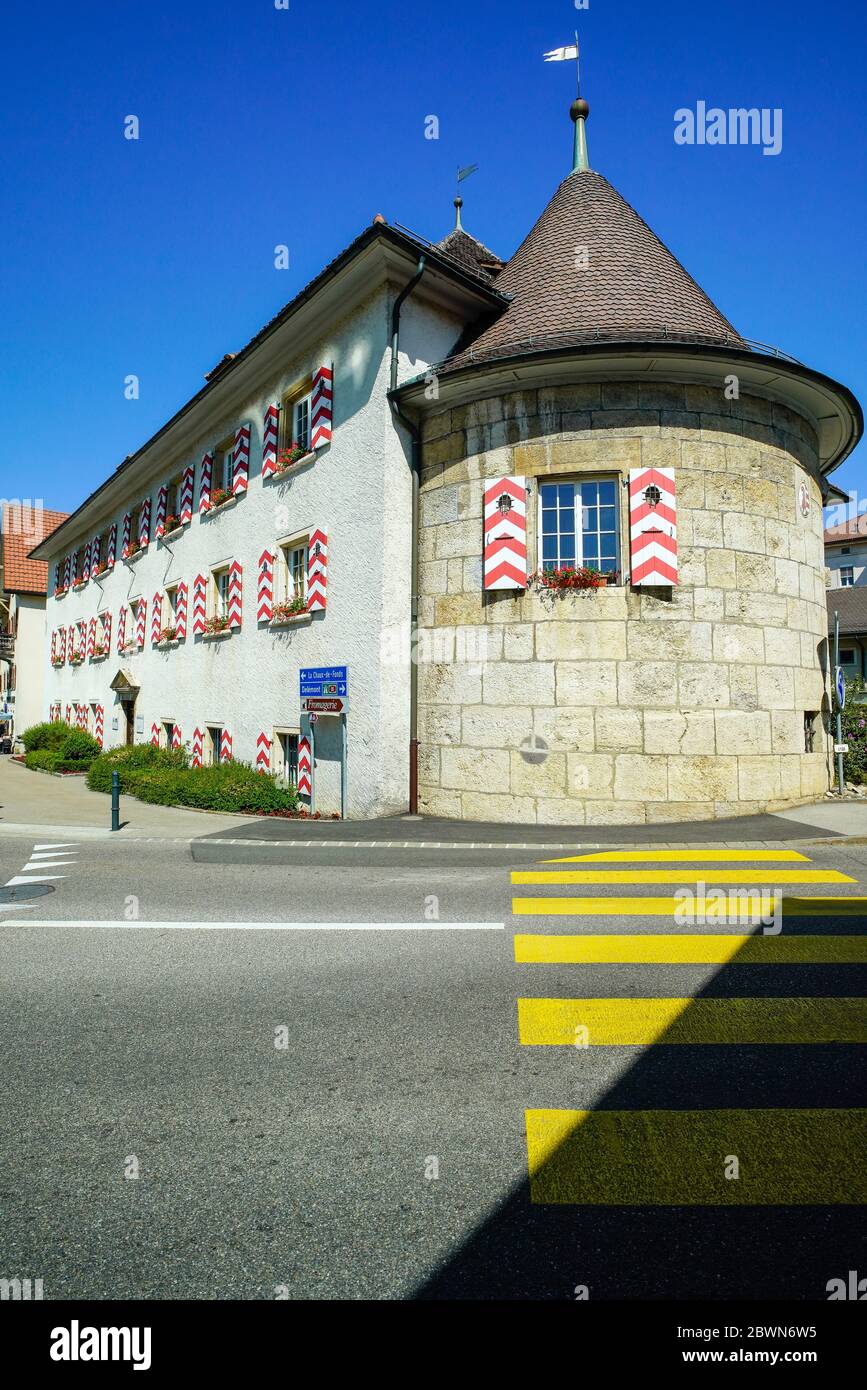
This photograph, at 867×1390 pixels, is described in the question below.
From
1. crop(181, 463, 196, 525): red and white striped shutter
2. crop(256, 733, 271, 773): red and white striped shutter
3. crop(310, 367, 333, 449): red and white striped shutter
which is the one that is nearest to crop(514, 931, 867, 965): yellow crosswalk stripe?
crop(256, 733, 271, 773): red and white striped shutter

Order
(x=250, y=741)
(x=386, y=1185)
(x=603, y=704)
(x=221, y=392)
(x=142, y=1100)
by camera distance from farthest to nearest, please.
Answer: (x=221, y=392) → (x=250, y=741) → (x=603, y=704) → (x=142, y=1100) → (x=386, y=1185)

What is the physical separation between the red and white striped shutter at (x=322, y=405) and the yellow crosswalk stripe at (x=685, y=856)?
8.80 m

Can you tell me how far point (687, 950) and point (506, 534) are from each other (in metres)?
7.73

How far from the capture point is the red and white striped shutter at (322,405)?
45.4 ft

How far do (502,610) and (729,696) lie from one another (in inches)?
139

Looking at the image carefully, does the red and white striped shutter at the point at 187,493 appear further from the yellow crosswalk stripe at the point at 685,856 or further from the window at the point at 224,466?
the yellow crosswalk stripe at the point at 685,856

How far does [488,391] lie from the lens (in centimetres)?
1207

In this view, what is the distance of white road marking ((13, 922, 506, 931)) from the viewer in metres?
5.85

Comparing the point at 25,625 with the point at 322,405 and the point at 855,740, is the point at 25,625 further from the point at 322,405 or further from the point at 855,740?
the point at 855,740

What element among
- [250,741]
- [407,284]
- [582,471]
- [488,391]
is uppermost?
[407,284]

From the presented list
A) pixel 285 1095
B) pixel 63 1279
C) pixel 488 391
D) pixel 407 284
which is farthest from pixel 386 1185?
pixel 407 284

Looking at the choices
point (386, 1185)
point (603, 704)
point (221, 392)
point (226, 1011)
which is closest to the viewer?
point (386, 1185)

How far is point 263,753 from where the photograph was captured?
1541 centimetres

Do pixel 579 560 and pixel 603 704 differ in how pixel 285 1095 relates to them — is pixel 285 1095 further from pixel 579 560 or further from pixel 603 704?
pixel 579 560
